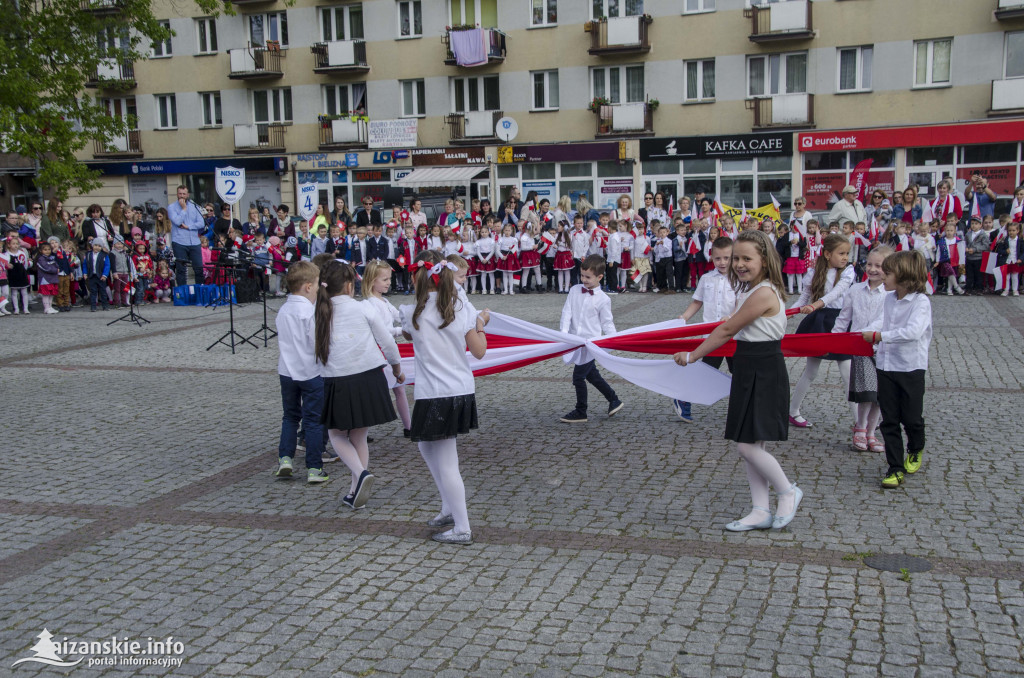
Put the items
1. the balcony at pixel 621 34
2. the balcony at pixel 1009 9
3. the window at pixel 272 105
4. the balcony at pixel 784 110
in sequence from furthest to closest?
1. the window at pixel 272 105
2. the balcony at pixel 621 34
3. the balcony at pixel 784 110
4. the balcony at pixel 1009 9

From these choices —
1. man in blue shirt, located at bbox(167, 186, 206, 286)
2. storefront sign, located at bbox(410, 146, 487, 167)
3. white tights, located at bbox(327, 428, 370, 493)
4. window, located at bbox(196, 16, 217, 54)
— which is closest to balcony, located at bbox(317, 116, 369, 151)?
storefront sign, located at bbox(410, 146, 487, 167)

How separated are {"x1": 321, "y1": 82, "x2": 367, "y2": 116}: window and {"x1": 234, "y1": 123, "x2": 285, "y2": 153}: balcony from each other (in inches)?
92.5

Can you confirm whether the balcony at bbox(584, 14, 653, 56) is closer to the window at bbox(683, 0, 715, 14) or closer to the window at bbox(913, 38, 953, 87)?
the window at bbox(683, 0, 715, 14)

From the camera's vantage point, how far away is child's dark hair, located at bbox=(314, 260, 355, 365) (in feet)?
21.4

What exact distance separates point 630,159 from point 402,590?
3097cm

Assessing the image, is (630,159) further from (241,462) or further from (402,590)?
(402,590)

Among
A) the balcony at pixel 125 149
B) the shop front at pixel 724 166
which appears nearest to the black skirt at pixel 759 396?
the shop front at pixel 724 166

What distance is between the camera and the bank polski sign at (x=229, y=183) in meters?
20.9

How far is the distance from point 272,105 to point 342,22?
474 cm

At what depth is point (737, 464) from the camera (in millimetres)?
7309

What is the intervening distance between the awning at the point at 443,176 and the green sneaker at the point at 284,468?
2957cm

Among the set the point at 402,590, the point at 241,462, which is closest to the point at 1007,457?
the point at 402,590

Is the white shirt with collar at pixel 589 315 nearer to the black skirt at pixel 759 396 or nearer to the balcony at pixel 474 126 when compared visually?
the black skirt at pixel 759 396

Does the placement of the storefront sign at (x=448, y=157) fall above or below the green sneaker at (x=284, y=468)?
above
